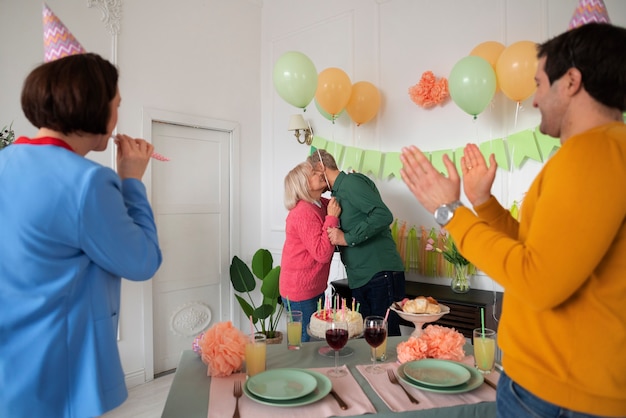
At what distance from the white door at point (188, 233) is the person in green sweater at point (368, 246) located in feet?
5.39

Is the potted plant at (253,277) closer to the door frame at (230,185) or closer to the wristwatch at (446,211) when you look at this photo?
the door frame at (230,185)

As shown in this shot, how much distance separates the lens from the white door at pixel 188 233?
12.1 ft

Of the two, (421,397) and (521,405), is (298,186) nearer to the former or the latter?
(421,397)

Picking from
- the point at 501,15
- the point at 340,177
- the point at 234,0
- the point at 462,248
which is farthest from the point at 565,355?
the point at 234,0

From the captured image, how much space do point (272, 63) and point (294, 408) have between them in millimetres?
3706

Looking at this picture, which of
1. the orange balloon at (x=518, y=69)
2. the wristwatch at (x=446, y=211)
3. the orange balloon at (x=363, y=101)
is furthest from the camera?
the orange balloon at (x=363, y=101)

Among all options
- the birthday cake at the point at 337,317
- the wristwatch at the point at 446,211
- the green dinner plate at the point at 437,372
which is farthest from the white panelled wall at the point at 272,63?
the wristwatch at the point at 446,211

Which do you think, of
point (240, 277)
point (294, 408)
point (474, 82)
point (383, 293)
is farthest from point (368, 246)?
point (240, 277)

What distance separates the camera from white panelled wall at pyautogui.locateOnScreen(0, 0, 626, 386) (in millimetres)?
2898

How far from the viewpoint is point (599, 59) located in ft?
2.67

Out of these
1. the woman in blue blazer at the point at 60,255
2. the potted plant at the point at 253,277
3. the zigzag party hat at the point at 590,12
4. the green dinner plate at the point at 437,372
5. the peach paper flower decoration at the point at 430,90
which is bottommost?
the potted plant at the point at 253,277

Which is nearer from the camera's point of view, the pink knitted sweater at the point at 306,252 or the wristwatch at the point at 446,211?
the wristwatch at the point at 446,211

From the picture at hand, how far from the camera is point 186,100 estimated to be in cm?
376

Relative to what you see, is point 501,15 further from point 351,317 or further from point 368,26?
point 351,317
